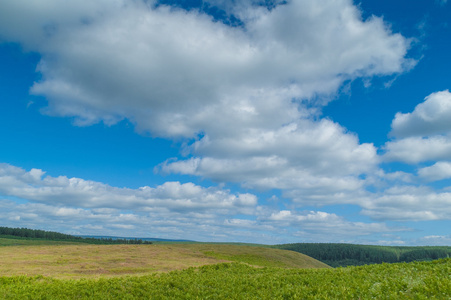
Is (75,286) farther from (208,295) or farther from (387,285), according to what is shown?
(387,285)

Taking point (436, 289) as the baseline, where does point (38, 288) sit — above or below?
below

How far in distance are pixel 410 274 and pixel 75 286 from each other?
28164 millimetres

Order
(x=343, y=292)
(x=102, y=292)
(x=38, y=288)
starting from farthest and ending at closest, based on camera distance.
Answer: (x=38, y=288), (x=102, y=292), (x=343, y=292)

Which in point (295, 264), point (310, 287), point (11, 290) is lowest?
point (295, 264)

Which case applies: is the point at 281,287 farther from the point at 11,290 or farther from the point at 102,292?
the point at 11,290

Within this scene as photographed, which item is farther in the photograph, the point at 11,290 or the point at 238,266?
the point at 238,266

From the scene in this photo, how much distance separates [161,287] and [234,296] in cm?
792

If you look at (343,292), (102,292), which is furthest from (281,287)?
(102,292)

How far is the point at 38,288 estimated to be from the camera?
25.5 m

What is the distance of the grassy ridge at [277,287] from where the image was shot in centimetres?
1642

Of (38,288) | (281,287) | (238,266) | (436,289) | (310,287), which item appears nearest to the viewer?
(436,289)

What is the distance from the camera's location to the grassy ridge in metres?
16.4

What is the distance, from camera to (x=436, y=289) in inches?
604

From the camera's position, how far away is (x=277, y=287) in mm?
20984
